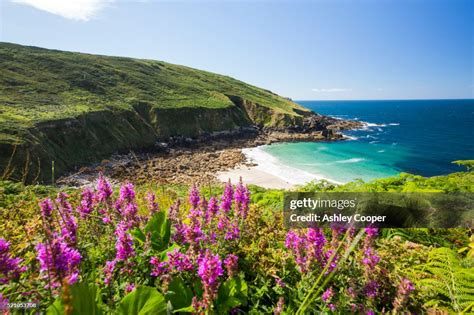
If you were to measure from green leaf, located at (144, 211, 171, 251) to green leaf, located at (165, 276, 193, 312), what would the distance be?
58 centimetres

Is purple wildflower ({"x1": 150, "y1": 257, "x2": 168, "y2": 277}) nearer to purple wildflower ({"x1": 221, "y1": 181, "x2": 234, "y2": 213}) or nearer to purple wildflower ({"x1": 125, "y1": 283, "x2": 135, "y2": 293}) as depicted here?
purple wildflower ({"x1": 125, "y1": 283, "x2": 135, "y2": 293})

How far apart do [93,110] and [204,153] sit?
20699mm

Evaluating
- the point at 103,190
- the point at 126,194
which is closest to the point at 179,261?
the point at 126,194

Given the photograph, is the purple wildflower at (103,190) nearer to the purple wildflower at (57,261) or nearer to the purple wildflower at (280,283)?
the purple wildflower at (57,261)

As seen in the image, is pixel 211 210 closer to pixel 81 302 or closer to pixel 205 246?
pixel 205 246

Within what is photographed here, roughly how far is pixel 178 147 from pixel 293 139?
2999cm

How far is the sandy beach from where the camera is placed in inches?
1352

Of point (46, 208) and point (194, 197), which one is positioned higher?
point (46, 208)

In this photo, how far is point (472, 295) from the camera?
2.59 m

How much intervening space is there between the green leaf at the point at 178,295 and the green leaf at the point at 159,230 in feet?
1.89

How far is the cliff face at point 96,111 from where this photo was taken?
3297 centimetres

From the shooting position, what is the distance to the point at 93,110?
1805 inches

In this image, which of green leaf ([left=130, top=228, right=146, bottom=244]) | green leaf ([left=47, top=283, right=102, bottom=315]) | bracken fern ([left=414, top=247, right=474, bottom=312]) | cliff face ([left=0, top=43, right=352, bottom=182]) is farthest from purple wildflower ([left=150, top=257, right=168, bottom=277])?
cliff face ([left=0, top=43, right=352, bottom=182])

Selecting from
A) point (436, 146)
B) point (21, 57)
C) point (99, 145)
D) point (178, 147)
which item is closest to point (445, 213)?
point (99, 145)
